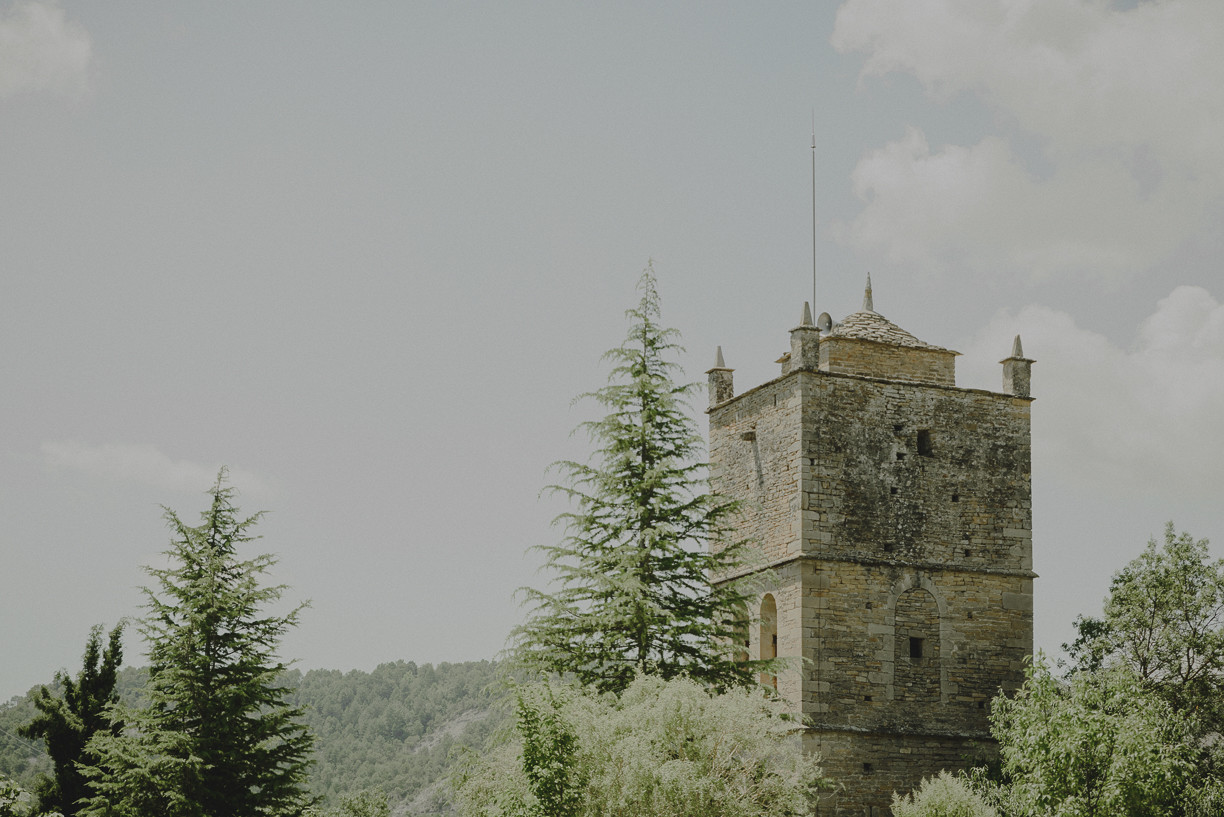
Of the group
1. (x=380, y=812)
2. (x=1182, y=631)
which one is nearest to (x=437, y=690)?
(x=380, y=812)

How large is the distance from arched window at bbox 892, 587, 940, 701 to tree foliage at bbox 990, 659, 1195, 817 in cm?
201

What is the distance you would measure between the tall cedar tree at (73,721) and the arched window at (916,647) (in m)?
14.7

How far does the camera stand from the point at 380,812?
65.6m

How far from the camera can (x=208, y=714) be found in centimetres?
2059

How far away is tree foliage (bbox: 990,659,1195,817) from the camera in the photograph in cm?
2053

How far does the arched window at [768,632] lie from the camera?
Answer: 82.6 ft

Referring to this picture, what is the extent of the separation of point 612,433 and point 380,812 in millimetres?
49582

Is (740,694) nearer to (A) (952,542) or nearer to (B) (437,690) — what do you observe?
(A) (952,542)

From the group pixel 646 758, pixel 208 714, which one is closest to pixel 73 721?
pixel 208 714

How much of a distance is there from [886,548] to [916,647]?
2.01 m

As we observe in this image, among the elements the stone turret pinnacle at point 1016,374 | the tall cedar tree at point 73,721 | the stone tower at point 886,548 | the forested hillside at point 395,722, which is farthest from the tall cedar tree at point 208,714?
the forested hillside at point 395,722

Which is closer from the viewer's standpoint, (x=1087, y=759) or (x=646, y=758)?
(x=646, y=758)

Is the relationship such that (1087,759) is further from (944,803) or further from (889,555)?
(889,555)

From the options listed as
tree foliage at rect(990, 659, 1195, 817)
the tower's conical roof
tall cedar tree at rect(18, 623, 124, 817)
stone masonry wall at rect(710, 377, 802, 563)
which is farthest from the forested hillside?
tree foliage at rect(990, 659, 1195, 817)
